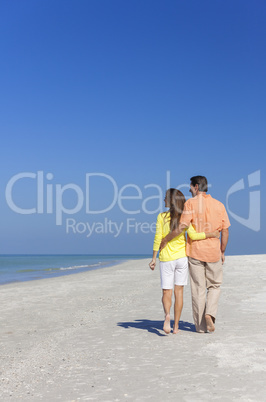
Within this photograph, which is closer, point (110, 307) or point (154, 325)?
point (154, 325)

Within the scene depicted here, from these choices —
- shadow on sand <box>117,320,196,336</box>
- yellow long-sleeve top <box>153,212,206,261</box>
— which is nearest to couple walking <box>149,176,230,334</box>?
yellow long-sleeve top <box>153,212,206,261</box>

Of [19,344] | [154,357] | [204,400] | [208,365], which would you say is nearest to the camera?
[204,400]

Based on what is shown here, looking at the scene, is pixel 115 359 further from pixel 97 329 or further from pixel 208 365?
pixel 97 329

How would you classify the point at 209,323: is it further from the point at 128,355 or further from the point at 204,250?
the point at 128,355

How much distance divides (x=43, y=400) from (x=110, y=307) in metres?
5.34

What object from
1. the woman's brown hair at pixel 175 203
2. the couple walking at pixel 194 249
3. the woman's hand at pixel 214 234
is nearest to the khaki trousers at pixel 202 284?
the couple walking at pixel 194 249

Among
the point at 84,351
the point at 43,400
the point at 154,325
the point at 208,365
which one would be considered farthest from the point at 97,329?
the point at 43,400

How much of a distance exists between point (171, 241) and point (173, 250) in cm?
12

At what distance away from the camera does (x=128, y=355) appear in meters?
4.89

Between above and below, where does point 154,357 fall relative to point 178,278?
below

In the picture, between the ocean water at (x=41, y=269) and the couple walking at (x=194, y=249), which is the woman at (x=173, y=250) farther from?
the ocean water at (x=41, y=269)

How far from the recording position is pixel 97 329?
259 inches

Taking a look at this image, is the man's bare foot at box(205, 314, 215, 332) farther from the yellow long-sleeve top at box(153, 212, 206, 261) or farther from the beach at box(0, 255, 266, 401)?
the yellow long-sleeve top at box(153, 212, 206, 261)

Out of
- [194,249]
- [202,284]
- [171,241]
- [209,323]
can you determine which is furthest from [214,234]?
[209,323]
